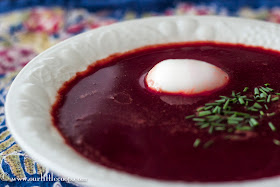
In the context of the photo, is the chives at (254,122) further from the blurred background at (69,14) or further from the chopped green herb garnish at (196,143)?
the blurred background at (69,14)

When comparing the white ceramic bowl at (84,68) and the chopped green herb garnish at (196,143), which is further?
the chopped green herb garnish at (196,143)

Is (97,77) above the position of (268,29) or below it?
below

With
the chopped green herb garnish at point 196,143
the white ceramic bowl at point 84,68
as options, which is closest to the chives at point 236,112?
the chopped green herb garnish at point 196,143

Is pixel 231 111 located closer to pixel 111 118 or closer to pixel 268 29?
pixel 111 118

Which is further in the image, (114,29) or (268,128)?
(114,29)

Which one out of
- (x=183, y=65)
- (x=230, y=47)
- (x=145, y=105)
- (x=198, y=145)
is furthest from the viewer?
(x=230, y=47)

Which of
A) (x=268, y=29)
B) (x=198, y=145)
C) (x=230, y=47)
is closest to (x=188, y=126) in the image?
(x=198, y=145)

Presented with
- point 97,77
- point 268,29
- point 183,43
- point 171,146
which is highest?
point 268,29
